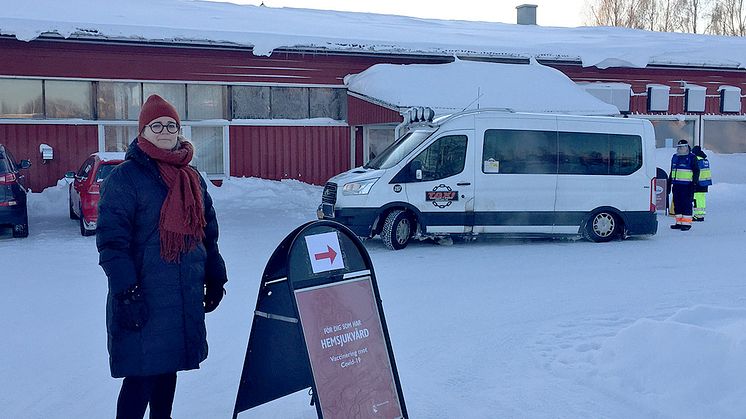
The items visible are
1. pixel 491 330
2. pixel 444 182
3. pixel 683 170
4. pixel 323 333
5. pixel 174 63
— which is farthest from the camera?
pixel 174 63

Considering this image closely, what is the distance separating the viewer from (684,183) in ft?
47.6

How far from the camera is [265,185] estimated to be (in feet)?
60.2

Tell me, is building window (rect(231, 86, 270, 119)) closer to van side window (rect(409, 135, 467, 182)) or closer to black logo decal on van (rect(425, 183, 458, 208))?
van side window (rect(409, 135, 467, 182))

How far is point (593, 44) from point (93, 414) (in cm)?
2134

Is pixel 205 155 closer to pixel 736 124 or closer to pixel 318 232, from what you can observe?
pixel 318 232

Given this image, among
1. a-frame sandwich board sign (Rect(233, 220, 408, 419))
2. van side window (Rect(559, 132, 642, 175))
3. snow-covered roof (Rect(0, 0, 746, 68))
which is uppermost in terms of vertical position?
snow-covered roof (Rect(0, 0, 746, 68))

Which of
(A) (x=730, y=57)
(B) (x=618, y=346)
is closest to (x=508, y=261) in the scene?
(B) (x=618, y=346)

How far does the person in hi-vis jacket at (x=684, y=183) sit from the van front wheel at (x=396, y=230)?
19.1 ft

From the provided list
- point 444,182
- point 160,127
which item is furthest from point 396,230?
point 160,127

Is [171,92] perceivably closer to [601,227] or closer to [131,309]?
[601,227]

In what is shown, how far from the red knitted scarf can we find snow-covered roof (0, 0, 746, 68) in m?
13.8

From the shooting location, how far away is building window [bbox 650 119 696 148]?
23.9 m

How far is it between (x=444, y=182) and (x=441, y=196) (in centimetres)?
23

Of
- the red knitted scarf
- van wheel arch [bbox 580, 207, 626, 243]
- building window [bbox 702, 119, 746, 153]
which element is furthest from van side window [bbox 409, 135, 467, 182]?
building window [bbox 702, 119, 746, 153]
